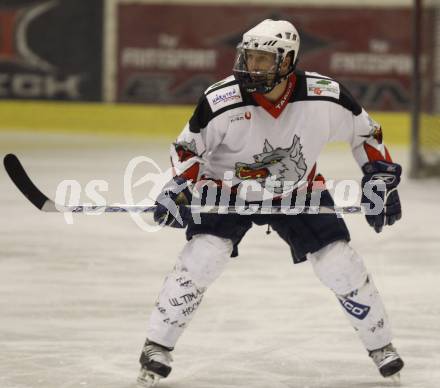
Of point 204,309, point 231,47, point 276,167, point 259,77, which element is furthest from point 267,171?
point 231,47

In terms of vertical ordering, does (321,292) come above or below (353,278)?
below

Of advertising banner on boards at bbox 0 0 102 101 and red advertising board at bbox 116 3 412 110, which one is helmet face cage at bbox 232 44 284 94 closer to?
red advertising board at bbox 116 3 412 110

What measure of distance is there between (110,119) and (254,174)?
8596 millimetres

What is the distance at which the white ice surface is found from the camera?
410 centimetres

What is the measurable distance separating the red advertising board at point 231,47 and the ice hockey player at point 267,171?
8.45 meters

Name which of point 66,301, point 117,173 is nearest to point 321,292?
point 66,301

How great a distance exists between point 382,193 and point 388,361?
1.64 ft

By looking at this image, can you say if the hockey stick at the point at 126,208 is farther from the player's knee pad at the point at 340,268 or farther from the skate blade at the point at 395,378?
the skate blade at the point at 395,378

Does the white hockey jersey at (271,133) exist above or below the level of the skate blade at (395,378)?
above

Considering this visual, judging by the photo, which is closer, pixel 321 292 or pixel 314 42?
pixel 321 292

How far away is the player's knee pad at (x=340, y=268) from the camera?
12.7 feet

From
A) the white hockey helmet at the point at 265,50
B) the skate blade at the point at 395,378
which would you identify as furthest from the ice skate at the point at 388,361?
the white hockey helmet at the point at 265,50

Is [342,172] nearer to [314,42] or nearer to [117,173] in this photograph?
[117,173]

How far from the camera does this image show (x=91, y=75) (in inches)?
499
